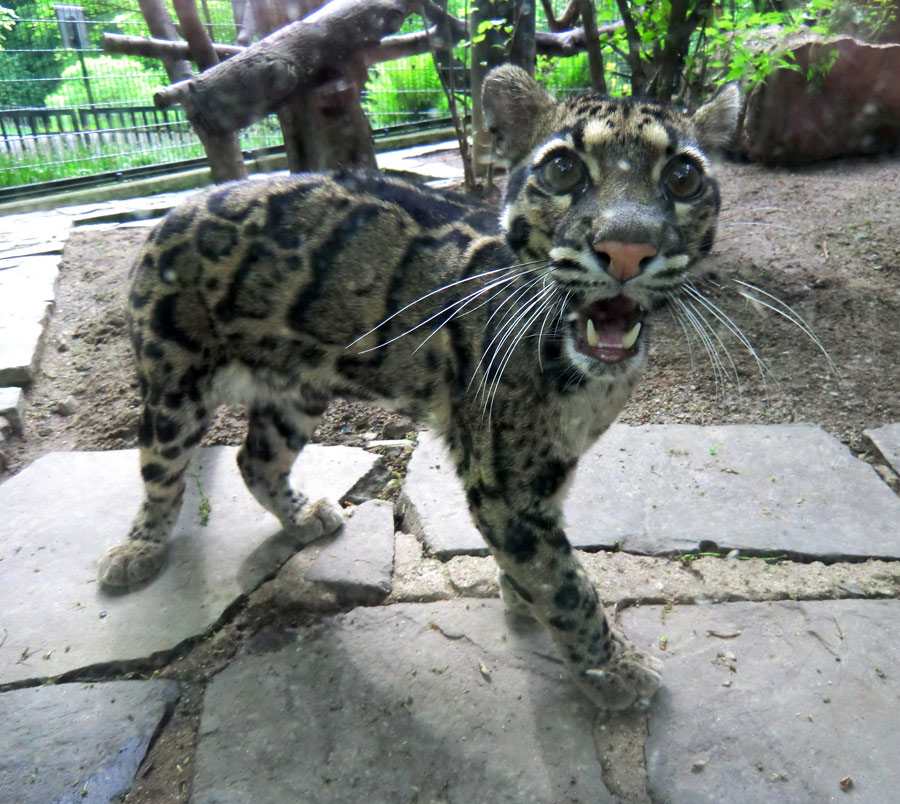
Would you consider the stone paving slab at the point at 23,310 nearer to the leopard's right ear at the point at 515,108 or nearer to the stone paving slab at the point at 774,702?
the leopard's right ear at the point at 515,108

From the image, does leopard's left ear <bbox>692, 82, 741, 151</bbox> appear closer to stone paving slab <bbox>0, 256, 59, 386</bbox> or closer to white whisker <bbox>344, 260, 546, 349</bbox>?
white whisker <bbox>344, 260, 546, 349</bbox>

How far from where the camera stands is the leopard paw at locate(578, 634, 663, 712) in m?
2.45

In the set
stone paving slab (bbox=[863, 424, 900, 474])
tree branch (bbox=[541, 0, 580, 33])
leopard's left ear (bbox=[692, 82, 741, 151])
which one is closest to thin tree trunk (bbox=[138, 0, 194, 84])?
tree branch (bbox=[541, 0, 580, 33])

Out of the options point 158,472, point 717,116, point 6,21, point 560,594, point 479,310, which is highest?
point 6,21

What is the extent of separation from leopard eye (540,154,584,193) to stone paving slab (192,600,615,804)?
1621 millimetres

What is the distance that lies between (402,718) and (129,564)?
53.4 inches

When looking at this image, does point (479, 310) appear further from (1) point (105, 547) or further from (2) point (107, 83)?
(2) point (107, 83)

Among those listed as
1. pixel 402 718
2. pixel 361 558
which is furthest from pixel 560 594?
pixel 361 558

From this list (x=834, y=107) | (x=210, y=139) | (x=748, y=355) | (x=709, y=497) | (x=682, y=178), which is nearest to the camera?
(x=682, y=178)

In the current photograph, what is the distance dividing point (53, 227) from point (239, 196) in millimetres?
6423

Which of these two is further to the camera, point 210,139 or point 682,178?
point 210,139

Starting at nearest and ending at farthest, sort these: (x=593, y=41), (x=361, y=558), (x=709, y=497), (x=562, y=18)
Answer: (x=361, y=558) → (x=709, y=497) → (x=593, y=41) → (x=562, y=18)

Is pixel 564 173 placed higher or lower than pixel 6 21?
lower

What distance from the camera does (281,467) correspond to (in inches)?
133
